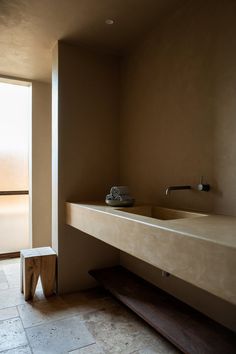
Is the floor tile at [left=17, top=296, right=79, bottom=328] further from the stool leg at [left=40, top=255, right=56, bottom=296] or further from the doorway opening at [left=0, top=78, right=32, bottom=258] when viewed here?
the doorway opening at [left=0, top=78, right=32, bottom=258]

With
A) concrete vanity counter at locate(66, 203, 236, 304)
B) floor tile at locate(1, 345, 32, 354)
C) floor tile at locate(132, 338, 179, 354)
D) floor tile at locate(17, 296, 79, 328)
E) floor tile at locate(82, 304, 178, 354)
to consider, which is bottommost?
floor tile at locate(17, 296, 79, 328)

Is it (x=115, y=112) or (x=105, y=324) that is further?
(x=115, y=112)

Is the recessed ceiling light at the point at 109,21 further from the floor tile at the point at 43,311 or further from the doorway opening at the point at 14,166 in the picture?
the floor tile at the point at 43,311

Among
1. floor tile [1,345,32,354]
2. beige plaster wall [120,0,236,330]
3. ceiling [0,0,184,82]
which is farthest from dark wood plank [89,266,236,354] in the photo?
ceiling [0,0,184,82]

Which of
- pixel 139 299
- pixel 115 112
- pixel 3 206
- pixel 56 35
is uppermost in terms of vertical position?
pixel 56 35

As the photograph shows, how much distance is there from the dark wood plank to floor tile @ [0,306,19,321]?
2.63ft

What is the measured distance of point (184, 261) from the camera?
128cm

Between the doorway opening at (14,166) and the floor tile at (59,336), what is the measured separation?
2.04 metres

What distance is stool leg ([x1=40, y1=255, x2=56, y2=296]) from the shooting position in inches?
103

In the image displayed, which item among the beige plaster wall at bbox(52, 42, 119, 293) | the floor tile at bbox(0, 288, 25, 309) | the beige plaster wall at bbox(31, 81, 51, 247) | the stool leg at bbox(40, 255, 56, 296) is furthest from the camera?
the beige plaster wall at bbox(31, 81, 51, 247)

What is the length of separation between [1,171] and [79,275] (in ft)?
6.56

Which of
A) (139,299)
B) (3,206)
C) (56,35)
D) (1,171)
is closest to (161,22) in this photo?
(56,35)

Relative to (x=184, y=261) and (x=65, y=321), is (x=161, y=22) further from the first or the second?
(x=65, y=321)

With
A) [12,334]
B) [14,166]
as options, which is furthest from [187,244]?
[14,166]
